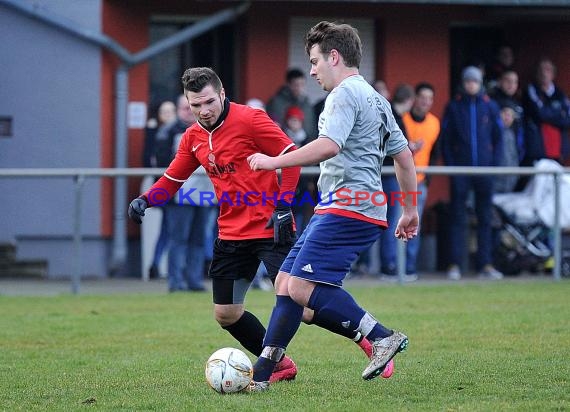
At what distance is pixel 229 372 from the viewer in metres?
6.96

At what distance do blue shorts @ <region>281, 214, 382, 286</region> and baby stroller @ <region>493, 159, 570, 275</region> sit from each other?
8172 millimetres

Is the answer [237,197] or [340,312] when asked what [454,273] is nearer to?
[237,197]

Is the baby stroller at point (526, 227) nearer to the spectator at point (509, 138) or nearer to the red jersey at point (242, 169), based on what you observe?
the spectator at point (509, 138)

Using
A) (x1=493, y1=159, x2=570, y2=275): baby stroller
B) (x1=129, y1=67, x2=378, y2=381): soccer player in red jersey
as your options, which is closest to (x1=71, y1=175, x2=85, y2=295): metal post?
(x1=493, y1=159, x2=570, y2=275): baby stroller

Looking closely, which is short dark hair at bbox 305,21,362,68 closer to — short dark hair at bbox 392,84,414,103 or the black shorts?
the black shorts

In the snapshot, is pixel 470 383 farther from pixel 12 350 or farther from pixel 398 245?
pixel 398 245

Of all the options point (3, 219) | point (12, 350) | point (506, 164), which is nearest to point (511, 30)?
point (506, 164)

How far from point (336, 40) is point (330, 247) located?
3.73 ft

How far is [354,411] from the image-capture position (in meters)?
6.28

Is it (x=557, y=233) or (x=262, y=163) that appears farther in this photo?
(x=557, y=233)

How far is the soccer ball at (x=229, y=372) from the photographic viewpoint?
274 inches

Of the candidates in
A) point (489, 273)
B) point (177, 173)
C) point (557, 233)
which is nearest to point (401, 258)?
point (489, 273)

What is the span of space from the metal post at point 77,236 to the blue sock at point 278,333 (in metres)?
6.93

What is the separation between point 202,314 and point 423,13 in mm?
7230
